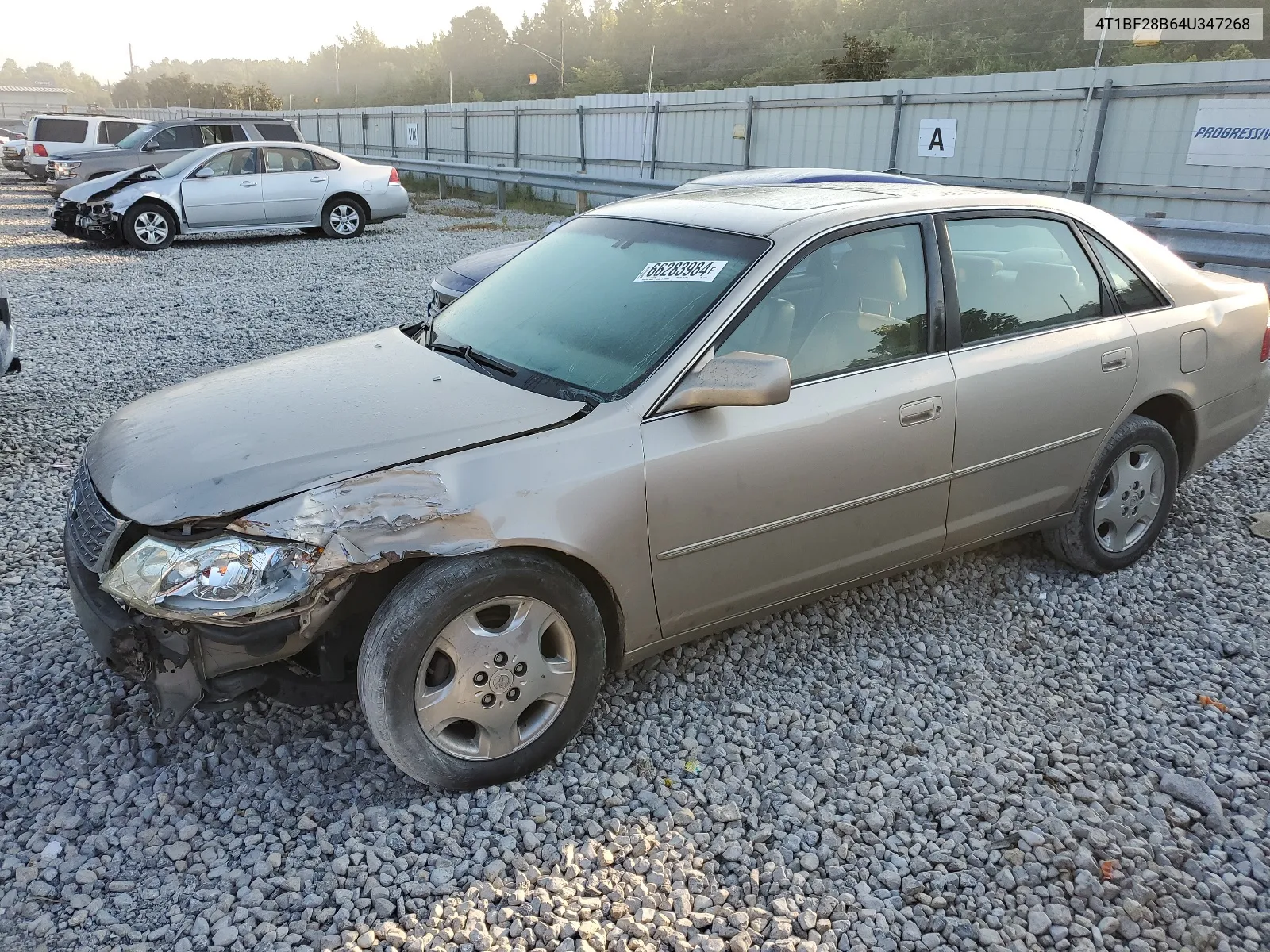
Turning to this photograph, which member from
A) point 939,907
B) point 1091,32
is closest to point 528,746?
point 939,907

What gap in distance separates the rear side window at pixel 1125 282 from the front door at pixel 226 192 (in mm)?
12945

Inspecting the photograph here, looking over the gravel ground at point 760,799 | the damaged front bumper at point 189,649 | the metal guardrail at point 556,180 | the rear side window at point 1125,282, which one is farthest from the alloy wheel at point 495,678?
the metal guardrail at point 556,180

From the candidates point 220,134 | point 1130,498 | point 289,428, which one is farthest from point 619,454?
point 220,134

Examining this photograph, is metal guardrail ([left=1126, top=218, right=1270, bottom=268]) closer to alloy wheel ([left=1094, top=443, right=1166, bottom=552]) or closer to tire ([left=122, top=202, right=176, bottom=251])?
alloy wheel ([left=1094, top=443, right=1166, bottom=552])

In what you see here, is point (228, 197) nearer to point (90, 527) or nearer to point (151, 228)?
point (151, 228)

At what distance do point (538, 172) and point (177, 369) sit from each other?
10.1 metres

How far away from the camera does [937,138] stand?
44.6 feet

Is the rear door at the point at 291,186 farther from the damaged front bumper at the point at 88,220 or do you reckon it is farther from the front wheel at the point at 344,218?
the damaged front bumper at the point at 88,220

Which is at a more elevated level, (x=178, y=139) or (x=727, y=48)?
(x=727, y=48)

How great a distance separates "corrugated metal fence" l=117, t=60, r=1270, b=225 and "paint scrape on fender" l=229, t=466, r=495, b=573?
10.9 m

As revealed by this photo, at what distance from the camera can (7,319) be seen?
5699 millimetres

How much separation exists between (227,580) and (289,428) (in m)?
0.55

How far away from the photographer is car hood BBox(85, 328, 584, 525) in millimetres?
2613

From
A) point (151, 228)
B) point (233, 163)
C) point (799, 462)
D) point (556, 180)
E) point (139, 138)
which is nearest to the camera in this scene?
point (799, 462)
